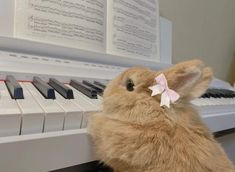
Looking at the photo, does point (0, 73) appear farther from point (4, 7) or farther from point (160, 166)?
point (160, 166)

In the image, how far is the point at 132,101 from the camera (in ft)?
1.60

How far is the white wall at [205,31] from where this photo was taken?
5.75 ft

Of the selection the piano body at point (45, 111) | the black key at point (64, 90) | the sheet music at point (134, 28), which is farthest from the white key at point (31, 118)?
the sheet music at point (134, 28)

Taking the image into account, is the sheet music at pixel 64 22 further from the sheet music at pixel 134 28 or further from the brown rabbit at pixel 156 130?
the brown rabbit at pixel 156 130

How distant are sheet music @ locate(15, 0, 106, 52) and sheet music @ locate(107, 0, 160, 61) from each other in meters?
0.06

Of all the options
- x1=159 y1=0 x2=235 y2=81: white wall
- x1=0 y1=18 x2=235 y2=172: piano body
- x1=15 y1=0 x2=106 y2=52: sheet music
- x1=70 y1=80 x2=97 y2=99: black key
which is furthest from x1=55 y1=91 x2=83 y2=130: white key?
x1=159 y1=0 x2=235 y2=81: white wall

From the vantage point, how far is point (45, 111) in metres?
0.47

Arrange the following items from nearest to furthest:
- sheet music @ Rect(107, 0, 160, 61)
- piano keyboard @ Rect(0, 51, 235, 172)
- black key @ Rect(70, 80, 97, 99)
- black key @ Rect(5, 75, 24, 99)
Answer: piano keyboard @ Rect(0, 51, 235, 172) < black key @ Rect(5, 75, 24, 99) < black key @ Rect(70, 80, 97, 99) < sheet music @ Rect(107, 0, 160, 61)

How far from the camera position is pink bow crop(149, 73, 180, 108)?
18.2 inches

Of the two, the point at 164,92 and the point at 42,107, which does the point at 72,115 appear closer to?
the point at 42,107

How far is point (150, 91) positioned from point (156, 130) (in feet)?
0.25

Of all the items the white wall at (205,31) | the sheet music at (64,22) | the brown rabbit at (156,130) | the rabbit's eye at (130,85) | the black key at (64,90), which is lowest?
the brown rabbit at (156,130)

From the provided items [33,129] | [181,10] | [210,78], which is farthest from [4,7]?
[181,10]

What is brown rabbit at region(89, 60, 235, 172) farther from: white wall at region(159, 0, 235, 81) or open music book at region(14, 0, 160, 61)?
white wall at region(159, 0, 235, 81)
